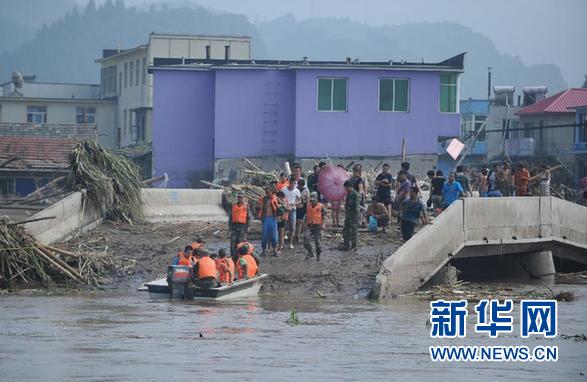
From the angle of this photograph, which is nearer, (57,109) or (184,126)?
(184,126)

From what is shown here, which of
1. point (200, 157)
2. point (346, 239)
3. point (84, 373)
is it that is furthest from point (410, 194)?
point (200, 157)

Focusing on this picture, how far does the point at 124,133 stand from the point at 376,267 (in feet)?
202

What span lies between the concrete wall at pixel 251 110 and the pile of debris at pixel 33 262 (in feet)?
73.9

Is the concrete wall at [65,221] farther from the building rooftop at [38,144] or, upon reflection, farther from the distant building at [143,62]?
the distant building at [143,62]

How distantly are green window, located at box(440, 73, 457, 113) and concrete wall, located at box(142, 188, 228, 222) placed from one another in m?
16.6

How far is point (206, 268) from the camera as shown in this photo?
25.2 m

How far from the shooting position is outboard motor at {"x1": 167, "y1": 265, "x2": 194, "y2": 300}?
83.6 feet

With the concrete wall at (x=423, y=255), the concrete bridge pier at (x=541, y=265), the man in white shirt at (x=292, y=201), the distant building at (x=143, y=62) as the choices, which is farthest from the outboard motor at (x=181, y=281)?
the distant building at (x=143, y=62)

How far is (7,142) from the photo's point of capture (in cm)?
5122

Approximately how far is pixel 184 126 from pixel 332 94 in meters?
6.94

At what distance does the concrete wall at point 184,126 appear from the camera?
2063 inches

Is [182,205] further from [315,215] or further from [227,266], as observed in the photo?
[227,266]

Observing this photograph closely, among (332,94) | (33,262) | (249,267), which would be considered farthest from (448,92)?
(33,262)

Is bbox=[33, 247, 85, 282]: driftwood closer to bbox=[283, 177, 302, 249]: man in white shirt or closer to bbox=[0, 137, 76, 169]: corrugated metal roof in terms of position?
bbox=[283, 177, 302, 249]: man in white shirt
